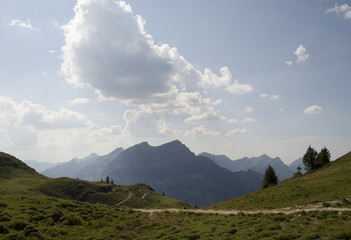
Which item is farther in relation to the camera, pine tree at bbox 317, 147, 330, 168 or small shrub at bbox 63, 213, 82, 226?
pine tree at bbox 317, 147, 330, 168

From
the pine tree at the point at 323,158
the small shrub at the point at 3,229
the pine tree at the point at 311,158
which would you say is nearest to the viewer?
the small shrub at the point at 3,229

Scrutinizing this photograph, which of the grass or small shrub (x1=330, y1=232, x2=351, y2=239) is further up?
small shrub (x1=330, y1=232, x2=351, y2=239)

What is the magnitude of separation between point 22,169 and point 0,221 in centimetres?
15568

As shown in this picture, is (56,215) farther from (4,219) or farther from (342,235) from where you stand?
(342,235)

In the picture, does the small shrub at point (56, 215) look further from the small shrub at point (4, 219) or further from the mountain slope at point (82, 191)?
the mountain slope at point (82, 191)

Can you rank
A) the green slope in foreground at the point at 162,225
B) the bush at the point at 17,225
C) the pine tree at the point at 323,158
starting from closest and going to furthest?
1. the green slope in foreground at the point at 162,225
2. the bush at the point at 17,225
3. the pine tree at the point at 323,158

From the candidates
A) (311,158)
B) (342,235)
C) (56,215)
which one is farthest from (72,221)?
(311,158)

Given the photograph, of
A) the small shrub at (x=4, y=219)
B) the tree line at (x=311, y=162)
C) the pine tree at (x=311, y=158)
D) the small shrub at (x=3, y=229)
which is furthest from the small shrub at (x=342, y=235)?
the pine tree at (x=311, y=158)

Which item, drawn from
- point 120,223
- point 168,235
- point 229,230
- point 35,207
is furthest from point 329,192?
point 35,207

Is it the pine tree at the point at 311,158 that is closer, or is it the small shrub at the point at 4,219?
the small shrub at the point at 4,219

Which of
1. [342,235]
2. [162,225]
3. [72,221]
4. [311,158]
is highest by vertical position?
[311,158]

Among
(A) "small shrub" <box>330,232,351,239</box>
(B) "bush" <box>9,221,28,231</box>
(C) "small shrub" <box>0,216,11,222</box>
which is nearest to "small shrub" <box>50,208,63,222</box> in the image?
(C) "small shrub" <box>0,216,11,222</box>

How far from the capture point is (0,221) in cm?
2922

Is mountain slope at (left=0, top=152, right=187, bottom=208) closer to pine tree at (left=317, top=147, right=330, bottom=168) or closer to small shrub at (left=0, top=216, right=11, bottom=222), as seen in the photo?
pine tree at (left=317, top=147, right=330, bottom=168)
